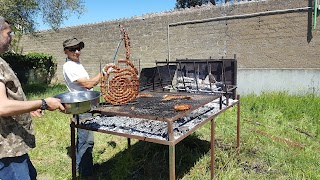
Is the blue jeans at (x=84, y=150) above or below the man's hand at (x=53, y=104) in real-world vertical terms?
below

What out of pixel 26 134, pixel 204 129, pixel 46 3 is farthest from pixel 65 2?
pixel 26 134

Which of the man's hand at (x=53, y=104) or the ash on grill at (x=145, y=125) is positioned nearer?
the man's hand at (x=53, y=104)

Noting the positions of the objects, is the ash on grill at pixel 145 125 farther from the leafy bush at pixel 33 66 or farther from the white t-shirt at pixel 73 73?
the leafy bush at pixel 33 66

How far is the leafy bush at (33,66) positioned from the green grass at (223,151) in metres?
6.90

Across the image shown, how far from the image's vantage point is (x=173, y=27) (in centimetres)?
823

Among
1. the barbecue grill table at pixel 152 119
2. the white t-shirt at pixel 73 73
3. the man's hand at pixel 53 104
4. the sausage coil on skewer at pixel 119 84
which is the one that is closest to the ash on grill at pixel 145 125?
the barbecue grill table at pixel 152 119

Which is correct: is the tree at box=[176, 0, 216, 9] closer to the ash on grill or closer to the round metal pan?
the ash on grill

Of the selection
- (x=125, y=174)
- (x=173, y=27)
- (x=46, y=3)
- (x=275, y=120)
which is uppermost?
(x=46, y=3)

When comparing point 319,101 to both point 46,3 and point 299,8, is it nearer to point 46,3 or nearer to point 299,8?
point 299,8

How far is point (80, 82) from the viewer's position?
9.91 ft

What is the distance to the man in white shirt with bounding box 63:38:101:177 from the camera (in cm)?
305

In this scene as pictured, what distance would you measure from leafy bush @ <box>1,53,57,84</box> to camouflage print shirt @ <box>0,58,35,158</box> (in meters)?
10.2

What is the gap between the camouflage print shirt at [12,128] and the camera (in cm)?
184

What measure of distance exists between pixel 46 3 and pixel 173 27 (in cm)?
465
